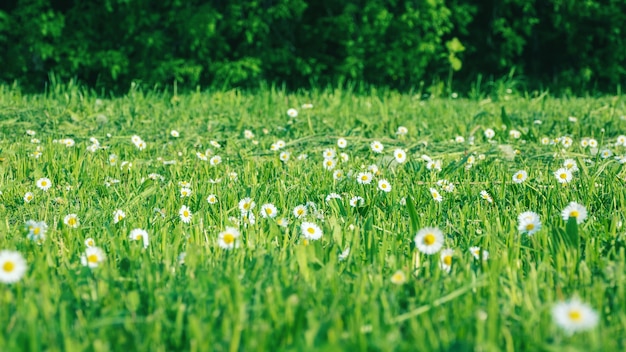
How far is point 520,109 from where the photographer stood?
220 inches

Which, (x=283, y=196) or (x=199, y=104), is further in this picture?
(x=199, y=104)

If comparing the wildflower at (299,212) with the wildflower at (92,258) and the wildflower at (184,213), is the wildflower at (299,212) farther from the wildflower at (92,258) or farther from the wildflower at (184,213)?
the wildflower at (92,258)

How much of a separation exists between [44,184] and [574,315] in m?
2.31

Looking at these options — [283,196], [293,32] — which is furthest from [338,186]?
[293,32]

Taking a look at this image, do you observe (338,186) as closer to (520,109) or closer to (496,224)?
(496,224)

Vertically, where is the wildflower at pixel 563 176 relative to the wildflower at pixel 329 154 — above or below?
above

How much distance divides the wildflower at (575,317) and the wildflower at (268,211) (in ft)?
4.18

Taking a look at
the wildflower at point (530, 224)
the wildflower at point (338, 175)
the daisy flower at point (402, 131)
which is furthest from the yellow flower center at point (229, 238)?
the daisy flower at point (402, 131)

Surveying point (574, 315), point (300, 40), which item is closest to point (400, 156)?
point (574, 315)

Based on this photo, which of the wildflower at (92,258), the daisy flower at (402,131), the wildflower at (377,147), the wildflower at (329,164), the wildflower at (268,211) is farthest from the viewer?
the daisy flower at (402,131)

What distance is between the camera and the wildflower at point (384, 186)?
2.71 meters

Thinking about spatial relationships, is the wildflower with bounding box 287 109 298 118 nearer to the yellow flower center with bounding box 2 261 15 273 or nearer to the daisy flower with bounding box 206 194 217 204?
the daisy flower with bounding box 206 194 217 204

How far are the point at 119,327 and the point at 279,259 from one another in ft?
1.70

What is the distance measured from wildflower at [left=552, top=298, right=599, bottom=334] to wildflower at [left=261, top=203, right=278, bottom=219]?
127 centimetres
